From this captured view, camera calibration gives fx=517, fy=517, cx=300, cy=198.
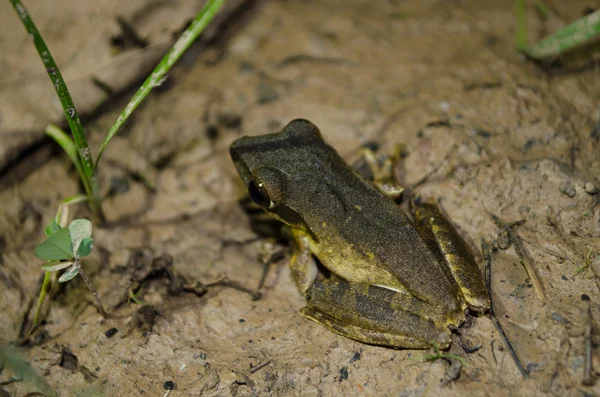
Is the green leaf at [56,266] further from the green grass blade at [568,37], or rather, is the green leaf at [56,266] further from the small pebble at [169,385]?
the green grass blade at [568,37]

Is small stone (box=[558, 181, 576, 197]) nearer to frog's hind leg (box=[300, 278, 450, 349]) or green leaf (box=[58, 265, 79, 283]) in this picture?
frog's hind leg (box=[300, 278, 450, 349])

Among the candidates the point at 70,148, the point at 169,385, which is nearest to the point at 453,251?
the point at 169,385

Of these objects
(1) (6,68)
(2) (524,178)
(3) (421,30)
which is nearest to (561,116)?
(2) (524,178)

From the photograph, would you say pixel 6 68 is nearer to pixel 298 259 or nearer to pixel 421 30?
pixel 298 259

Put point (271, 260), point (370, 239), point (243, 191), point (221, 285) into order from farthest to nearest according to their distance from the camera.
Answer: point (243, 191), point (271, 260), point (221, 285), point (370, 239)

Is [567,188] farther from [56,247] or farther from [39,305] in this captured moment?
[39,305]
